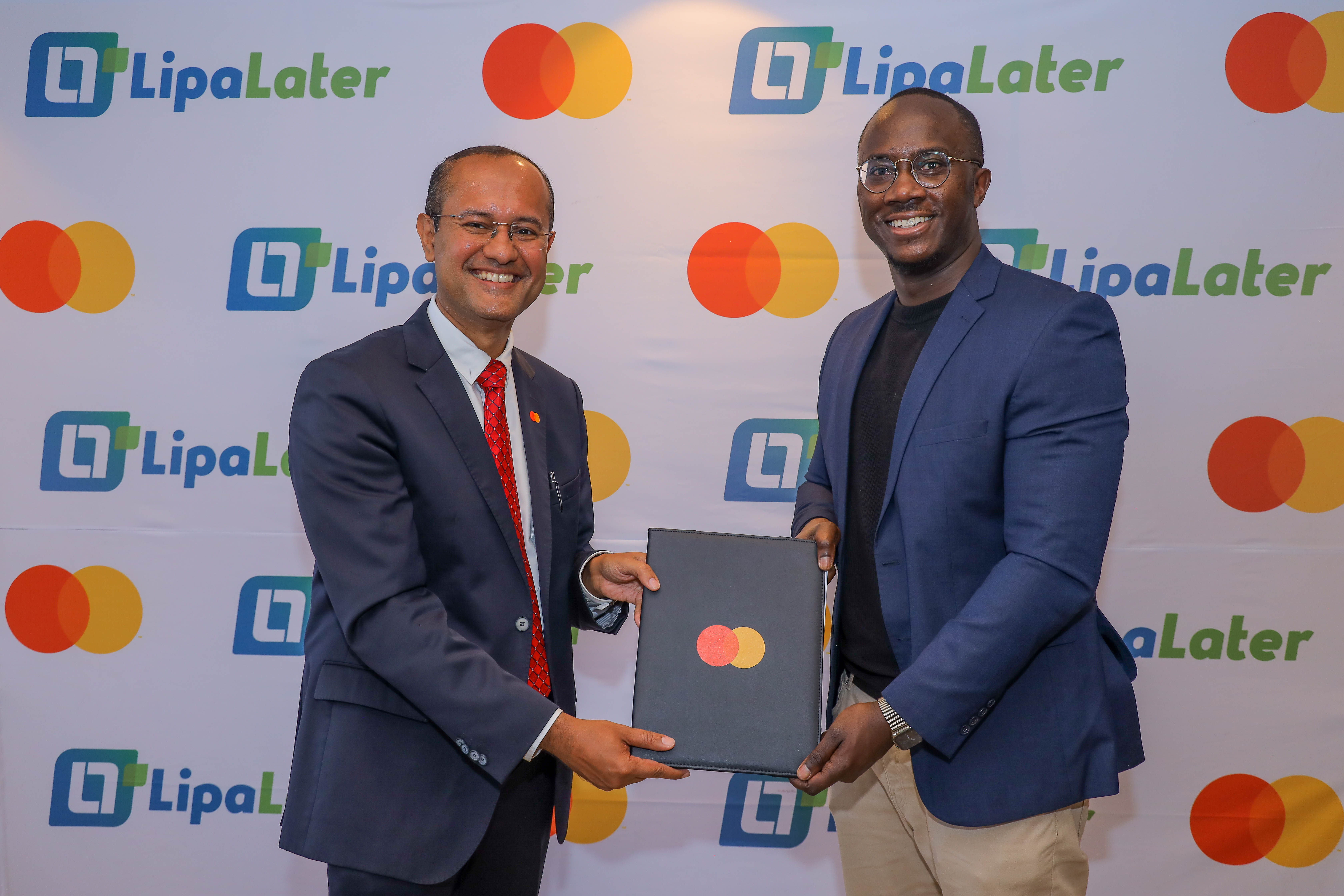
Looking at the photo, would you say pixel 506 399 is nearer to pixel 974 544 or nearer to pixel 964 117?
pixel 974 544

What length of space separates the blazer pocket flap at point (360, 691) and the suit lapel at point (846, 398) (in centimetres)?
108

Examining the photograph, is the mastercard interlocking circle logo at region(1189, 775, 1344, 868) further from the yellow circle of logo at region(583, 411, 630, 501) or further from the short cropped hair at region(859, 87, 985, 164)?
the short cropped hair at region(859, 87, 985, 164)

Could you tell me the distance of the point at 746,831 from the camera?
10.8ft

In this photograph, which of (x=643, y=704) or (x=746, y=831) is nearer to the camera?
(x=643, y=704)

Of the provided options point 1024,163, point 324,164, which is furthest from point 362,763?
point 1024,163

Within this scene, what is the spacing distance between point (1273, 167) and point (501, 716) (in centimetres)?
324

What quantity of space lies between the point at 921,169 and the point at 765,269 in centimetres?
130

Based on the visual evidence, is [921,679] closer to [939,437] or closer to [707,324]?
[939,437]

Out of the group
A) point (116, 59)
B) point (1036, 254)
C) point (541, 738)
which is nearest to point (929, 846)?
point (541, 738)

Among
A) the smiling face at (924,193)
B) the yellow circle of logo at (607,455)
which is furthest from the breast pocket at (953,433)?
the yellow circle of logo at (607,455)

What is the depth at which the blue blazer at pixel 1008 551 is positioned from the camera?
5.54 ft

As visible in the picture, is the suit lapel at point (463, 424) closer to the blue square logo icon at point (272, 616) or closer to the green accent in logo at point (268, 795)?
the blue square logo icon at point (272, 616)

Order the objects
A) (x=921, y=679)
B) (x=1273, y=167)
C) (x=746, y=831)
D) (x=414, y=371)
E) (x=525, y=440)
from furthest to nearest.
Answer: (x=746, y=831) < (x=1273, y=167) < (x=525, y=440) < (x=414, y=371) < (x=921, y=679)

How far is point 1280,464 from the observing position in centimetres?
311
